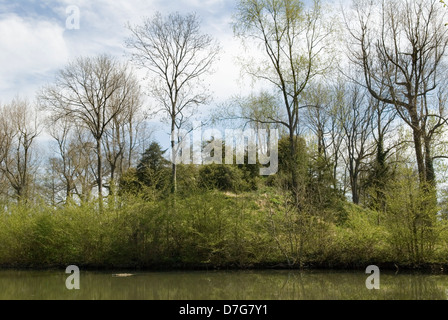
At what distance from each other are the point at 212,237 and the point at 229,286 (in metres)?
3.46

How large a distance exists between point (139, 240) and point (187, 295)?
551 centimetres

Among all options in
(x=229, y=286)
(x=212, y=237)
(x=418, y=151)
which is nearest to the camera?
(x=229, y=286)

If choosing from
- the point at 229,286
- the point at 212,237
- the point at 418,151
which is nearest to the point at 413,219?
the point at 418,151

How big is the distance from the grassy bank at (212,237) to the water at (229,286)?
0.77 meters

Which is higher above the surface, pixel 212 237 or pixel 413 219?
pixel 413 219

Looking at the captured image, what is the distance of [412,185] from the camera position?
12.5 m

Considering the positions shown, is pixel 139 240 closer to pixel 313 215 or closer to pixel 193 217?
pixel 193 217

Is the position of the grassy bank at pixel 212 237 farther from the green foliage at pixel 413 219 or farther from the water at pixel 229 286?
the water at pixel 229 286

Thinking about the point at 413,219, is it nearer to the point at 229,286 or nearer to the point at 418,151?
the point at 418,151

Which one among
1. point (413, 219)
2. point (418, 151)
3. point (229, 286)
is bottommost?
point (229, 286)

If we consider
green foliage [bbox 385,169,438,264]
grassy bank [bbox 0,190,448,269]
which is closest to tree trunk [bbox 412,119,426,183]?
grassy bank [bbox 0,190,448,269]

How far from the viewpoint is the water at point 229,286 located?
30.8 ft

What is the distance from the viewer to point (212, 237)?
14.2 metres
